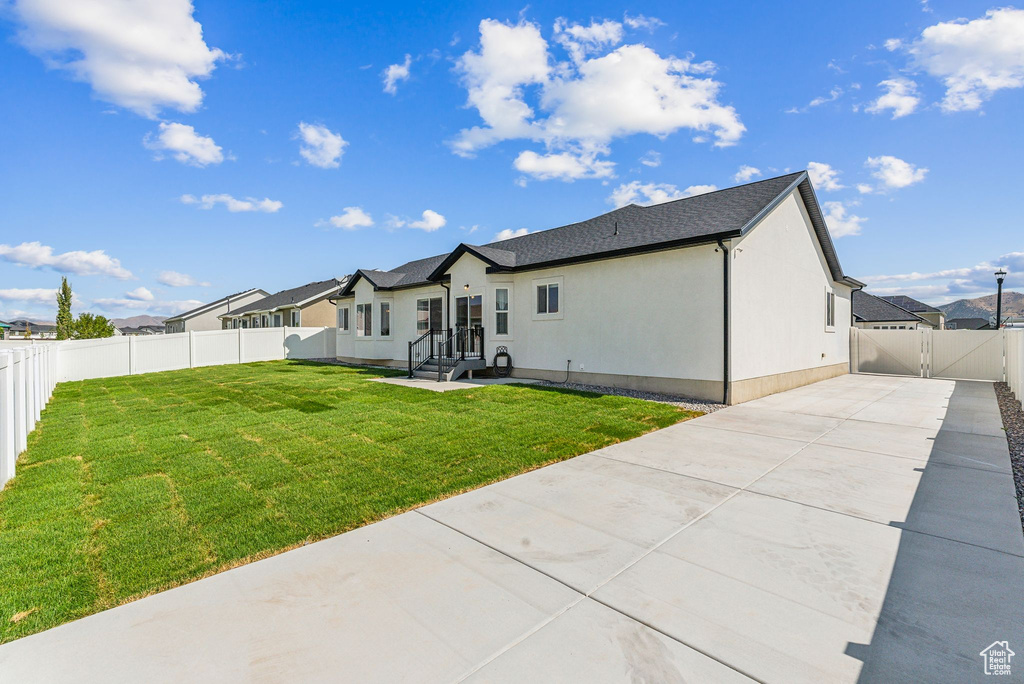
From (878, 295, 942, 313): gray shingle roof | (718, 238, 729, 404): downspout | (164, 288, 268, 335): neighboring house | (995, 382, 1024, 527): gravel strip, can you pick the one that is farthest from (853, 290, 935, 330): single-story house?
(164, 288, 268, 335): neighboring house

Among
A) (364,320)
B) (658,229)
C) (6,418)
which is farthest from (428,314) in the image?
(6,418)

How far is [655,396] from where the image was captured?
10.8 meters

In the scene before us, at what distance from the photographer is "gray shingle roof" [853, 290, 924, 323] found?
27562 millimetres

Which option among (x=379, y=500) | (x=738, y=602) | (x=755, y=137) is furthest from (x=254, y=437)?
(x=755, y=137)

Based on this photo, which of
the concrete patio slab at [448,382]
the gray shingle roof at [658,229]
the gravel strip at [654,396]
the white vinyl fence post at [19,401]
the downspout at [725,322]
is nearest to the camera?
the white vinyl fence post at [19,401]

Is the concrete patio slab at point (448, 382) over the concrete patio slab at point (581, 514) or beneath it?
over

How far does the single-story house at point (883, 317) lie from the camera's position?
27.2 m

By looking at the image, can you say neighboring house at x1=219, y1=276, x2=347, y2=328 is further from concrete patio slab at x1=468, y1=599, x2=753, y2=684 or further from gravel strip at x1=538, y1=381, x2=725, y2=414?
concrete patio slab at x1=468, y1=599, x2=753, y2=684

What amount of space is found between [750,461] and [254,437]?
23.7 feet

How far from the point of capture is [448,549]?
11.0 ft

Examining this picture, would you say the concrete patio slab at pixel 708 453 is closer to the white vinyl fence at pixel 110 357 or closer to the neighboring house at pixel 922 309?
the white vinyl fence at pixel 110 357

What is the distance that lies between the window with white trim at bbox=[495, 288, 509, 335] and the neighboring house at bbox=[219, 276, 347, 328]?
14719mm

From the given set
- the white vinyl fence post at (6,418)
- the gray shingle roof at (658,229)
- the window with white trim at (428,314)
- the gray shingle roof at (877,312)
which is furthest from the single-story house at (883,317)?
the white vinyl fence post at (6,418)

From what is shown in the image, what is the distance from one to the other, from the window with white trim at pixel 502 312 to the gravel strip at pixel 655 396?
262 cm
